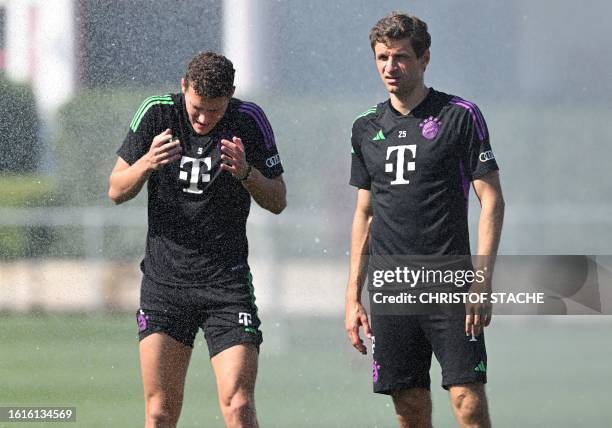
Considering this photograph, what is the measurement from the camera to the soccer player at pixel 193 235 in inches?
206

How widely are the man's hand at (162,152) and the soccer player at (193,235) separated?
7 centimetres

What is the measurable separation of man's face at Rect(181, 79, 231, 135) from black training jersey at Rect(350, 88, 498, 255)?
2.05 feet

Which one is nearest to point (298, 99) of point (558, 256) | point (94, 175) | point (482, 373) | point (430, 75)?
point (430, 75)

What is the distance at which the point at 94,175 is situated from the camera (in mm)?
8375

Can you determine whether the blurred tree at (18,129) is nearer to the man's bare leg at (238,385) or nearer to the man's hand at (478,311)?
the man's bare leg at (238,385)

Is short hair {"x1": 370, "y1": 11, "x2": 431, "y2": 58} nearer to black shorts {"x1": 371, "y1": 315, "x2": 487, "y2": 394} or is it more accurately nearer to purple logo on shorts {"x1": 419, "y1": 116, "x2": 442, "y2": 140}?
purple logo on shorts {"x1": 419, "y1": 116, "x2": 442, "y2": 140}

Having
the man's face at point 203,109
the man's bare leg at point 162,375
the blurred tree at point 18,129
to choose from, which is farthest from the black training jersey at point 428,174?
the blurred tree at point 18,129

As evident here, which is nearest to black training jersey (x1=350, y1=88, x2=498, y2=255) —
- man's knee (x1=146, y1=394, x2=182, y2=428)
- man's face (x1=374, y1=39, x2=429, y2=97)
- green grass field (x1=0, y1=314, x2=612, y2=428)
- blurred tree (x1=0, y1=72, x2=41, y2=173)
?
man's face (x1=374, y1=39, x2=429, y2=97)

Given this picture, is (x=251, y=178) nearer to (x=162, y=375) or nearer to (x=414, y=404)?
(x=162, y=375)

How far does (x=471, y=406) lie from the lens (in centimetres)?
501

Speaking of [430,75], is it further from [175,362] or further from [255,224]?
[175,362]

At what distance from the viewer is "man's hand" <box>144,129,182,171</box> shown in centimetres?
509

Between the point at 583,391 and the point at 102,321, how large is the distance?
2.96m

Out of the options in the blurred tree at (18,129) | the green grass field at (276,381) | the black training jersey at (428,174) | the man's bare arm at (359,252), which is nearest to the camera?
the black training jersey at (428,174)
